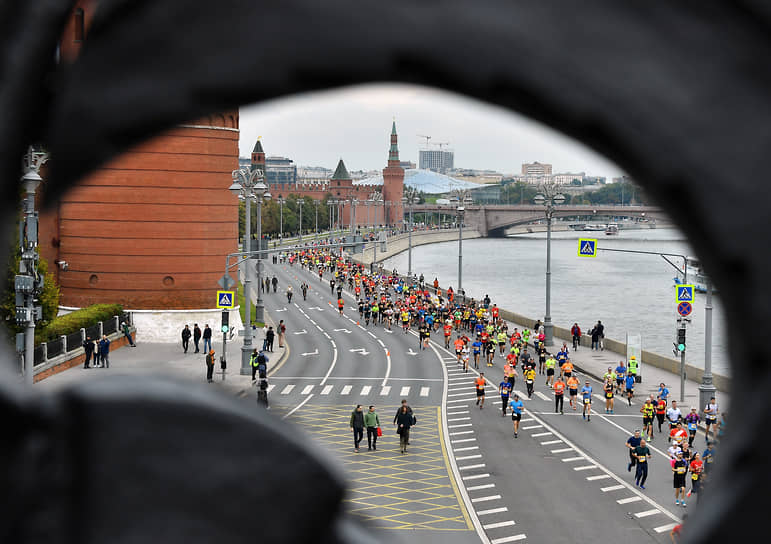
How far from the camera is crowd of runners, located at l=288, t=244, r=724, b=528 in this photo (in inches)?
710

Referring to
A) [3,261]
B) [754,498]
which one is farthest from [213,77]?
[754,498]

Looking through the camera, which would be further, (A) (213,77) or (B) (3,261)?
(B) (3,261)

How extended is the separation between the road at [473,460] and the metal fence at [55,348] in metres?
7.47

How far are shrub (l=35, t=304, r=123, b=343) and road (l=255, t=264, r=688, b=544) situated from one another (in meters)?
7.81

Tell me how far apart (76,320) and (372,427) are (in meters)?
17.2

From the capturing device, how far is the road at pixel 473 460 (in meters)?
16.1

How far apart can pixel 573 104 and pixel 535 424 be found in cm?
2455

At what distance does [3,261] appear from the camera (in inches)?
46.6

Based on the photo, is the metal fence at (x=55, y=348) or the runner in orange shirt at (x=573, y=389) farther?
the metal fence at (x=55, y=348)

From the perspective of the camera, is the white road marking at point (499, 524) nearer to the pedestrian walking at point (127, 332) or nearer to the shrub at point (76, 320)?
the shrub at point (76, 320)

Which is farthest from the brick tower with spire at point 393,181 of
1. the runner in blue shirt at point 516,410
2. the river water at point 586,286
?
the runner in blue shirt at point 516,410

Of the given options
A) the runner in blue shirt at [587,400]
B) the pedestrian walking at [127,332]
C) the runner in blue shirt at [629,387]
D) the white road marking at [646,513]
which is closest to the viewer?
the white road marking at [646,513]

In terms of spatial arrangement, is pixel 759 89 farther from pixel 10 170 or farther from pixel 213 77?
pixel 10 170

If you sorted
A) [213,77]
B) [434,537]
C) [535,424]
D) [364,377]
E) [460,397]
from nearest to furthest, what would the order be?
[213,77] < [434,537] < [535,424] < [460,397] < [364,377]
